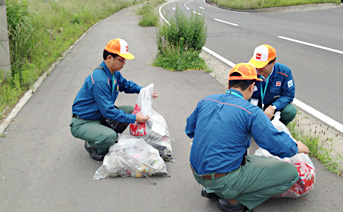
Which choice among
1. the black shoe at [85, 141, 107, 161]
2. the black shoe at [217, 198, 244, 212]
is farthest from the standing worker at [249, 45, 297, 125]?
the black shoe at [85, 141, 107, 161]

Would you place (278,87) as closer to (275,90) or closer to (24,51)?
(275,90)

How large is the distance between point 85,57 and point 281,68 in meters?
7.69

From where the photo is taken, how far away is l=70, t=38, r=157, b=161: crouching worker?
4324 mm

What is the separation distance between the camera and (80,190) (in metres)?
3.99

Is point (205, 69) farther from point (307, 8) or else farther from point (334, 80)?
point (307, 8)

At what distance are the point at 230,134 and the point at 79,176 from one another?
6.51 ft

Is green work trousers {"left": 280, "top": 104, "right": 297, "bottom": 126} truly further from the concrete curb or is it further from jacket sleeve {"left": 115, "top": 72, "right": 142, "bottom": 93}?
jacket sleeve {"left": 115, "top": 72, "right": 142, "bottom": 93}

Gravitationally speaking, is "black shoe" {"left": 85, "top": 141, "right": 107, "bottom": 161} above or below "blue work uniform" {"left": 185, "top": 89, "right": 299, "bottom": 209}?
below

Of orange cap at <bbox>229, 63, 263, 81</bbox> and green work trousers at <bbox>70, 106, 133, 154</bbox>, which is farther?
green work trousers at <bbox>70, 106, 133, 154</bbox>

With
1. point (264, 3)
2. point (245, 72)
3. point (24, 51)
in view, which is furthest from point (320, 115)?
point (264, 3)

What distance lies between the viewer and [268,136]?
3137 mm

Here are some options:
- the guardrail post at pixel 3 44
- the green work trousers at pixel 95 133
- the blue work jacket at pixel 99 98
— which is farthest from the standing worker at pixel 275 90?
the guardrail post at pixel 3 44

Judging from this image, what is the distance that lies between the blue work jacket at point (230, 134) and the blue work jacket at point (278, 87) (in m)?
1.57

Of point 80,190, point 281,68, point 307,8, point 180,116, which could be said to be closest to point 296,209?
point 281,68
